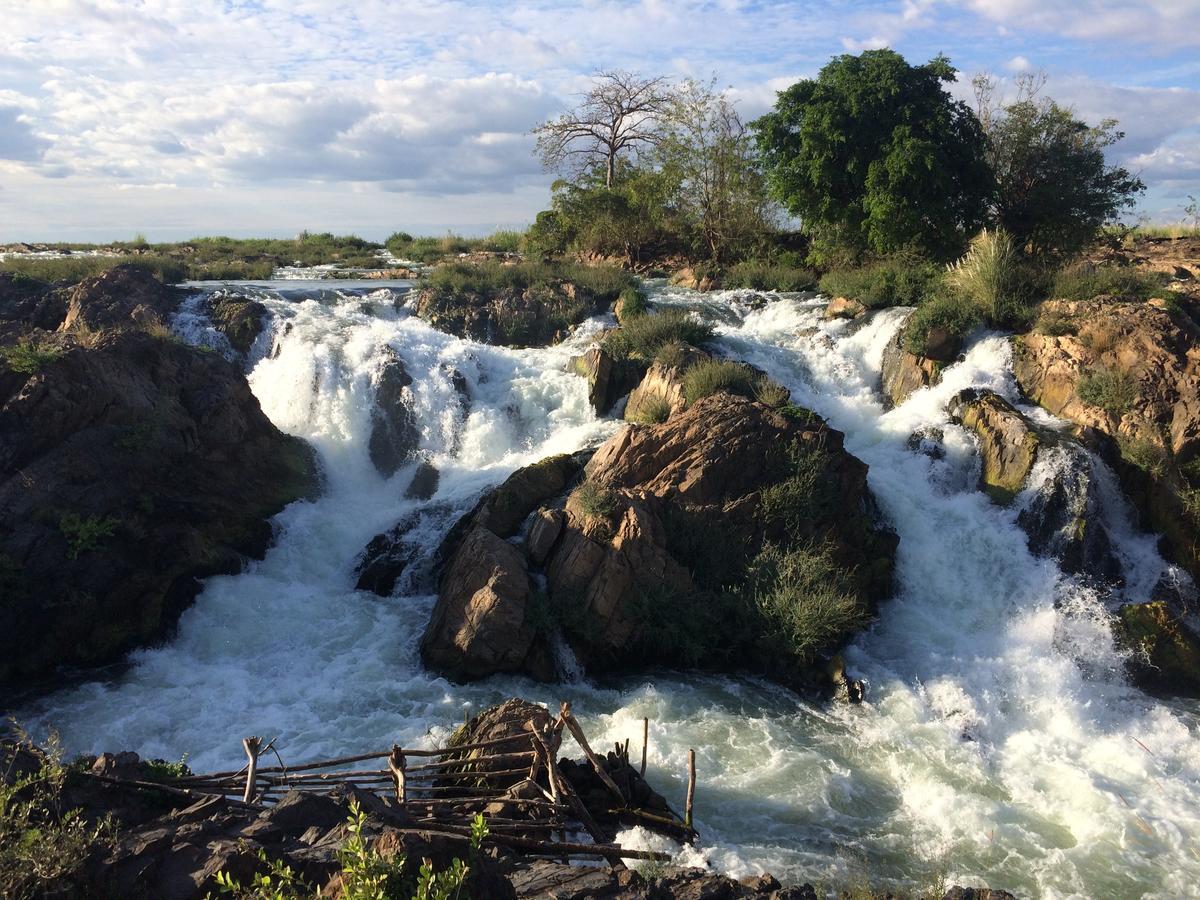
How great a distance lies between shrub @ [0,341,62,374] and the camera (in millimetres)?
11984

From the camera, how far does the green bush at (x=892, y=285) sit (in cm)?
1862

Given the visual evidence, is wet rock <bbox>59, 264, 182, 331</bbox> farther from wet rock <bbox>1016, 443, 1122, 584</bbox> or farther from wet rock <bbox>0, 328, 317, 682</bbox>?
wet rock <bbox>1016, 443, 1122, 584</bbox>

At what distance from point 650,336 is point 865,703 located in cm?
907

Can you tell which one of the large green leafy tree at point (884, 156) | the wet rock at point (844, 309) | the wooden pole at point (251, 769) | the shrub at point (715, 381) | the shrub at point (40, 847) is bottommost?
the wooden pole at point (251, 769)

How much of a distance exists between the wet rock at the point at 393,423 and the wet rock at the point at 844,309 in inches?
371

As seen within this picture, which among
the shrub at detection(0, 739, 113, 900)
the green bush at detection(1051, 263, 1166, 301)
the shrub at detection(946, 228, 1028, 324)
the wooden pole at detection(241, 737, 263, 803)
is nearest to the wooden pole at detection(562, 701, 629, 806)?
the wooden pole at detection(241, 737, 263, 803)

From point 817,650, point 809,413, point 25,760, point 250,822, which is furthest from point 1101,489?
point 25,760

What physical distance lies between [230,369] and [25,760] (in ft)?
32.6

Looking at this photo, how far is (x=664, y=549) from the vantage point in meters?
11.4

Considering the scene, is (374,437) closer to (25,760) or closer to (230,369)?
(230,369)

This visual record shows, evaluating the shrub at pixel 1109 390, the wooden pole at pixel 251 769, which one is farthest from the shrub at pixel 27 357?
the shrub at pixel 1109 390

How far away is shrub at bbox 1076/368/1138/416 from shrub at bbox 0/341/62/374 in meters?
15.9

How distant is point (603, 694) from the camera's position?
10516 mm

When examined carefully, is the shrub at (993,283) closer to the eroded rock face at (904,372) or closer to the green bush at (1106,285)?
the green bush at (1106,285)
